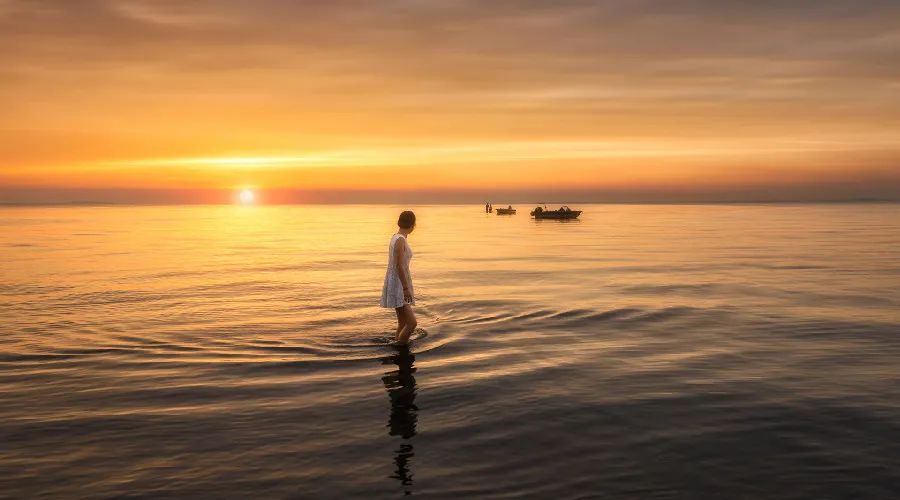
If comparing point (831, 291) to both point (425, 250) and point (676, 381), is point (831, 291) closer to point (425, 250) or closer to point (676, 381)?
point (676, 381)

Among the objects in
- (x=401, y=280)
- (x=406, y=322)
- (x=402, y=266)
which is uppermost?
(x=402, y=266)

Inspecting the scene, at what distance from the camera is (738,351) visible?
12.8 meters

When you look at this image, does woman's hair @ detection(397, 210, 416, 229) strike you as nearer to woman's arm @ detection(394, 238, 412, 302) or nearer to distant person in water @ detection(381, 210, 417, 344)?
distant person in water @ detection(381, 210, 417, 344)

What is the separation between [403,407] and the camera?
913 centimetres

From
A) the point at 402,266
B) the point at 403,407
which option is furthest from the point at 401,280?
the point at 403,407

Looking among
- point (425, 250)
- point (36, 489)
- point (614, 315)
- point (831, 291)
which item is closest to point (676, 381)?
point (614, 315)

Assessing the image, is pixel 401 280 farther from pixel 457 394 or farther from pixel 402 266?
pixel 457 394

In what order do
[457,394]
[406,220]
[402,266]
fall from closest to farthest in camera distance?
[457,394]
[406,220]
[402,266]

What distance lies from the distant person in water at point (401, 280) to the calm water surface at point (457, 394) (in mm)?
654

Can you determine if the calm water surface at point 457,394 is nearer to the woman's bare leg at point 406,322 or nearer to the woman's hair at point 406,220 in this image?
the woman's bare leg at point 406,322

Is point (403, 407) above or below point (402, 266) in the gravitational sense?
below

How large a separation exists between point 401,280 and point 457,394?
2.90 m

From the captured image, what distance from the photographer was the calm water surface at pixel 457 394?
269 inches

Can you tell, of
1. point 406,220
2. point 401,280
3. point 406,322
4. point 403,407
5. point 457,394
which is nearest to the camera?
point 403,407
